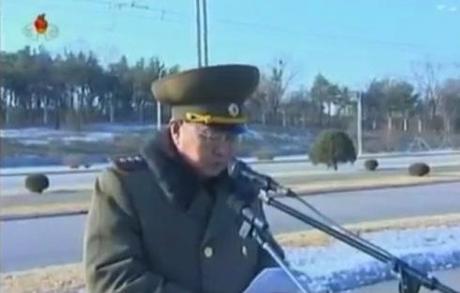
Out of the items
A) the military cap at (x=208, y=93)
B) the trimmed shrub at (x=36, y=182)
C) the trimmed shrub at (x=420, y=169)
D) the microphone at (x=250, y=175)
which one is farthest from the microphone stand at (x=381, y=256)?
the trimmed shrub at (x=420, y=169)

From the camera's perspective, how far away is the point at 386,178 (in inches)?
485

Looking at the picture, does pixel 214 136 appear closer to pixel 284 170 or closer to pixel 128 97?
pixel 128 97

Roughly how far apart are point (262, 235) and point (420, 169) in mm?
12061

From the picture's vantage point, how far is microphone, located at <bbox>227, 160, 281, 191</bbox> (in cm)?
97

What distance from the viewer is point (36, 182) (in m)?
9.41

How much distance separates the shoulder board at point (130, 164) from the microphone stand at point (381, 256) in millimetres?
160

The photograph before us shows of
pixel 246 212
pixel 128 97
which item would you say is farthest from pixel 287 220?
pixel 128 97

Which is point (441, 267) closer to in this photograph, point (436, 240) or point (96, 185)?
point (436, 240)

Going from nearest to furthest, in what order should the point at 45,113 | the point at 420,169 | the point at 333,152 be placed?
1. the point at 45,113
2. the point at 420,169
3. the point at 333,152

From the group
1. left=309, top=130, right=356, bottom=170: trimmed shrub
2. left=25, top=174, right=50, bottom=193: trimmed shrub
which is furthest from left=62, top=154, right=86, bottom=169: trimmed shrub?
left=309, top=130, right=356, bottom=170: trimmed shrub

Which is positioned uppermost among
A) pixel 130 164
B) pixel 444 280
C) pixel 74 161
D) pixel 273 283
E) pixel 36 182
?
pixel 130 164

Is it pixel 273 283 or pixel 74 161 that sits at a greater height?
pixel 273 283

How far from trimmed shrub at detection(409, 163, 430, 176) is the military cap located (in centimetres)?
1178

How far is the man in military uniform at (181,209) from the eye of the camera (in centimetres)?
101
